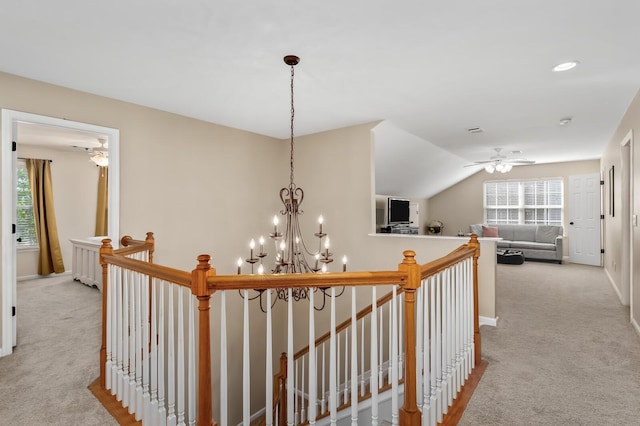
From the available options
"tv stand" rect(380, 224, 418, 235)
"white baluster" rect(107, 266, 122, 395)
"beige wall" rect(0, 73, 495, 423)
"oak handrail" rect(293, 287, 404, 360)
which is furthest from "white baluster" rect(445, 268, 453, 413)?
"tv stand" rect(380, 224, 418, 235)

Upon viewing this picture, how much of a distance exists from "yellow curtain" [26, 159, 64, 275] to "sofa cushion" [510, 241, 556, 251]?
965 cm

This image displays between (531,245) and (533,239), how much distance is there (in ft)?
1.54

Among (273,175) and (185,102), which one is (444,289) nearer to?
(185,102)

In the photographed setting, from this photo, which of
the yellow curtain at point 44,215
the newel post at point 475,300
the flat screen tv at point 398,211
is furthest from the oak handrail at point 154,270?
the flat screen tv at point 398,211

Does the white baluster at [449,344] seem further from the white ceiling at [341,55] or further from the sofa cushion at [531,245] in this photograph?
the sofa cushion at [531,245]

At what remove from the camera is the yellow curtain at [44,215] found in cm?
590

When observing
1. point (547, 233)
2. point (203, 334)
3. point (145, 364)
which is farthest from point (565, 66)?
point (547, 233)

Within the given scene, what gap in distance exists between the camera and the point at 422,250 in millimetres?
4125

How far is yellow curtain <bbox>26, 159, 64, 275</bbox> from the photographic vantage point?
232 inches

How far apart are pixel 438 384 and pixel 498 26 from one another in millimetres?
2254

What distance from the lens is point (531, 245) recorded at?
7848 millimetres

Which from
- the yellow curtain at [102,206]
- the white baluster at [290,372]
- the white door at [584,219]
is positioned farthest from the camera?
the white door at [584,219]

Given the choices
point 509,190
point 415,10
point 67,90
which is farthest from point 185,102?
point 509,190

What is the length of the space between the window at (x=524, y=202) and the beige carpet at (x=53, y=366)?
9152 millimetres
